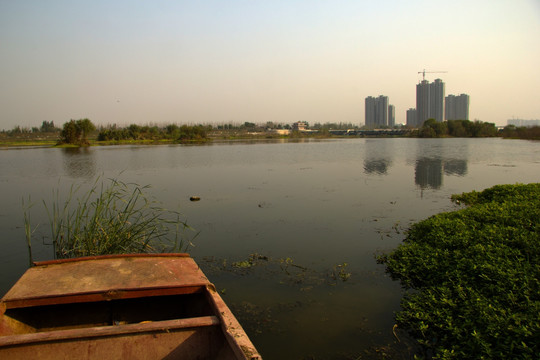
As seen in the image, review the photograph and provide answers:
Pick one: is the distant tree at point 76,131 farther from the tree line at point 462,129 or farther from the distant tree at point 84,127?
the tree line at point 462,129

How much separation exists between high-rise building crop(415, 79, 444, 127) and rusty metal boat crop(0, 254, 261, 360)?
138 meters

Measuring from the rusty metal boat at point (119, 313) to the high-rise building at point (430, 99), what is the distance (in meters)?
138

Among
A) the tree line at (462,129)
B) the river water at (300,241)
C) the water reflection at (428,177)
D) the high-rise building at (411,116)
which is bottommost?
the river water at (300,241)

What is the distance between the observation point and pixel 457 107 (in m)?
139

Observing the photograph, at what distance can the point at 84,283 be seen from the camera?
4340mm

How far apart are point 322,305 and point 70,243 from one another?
4.62 m

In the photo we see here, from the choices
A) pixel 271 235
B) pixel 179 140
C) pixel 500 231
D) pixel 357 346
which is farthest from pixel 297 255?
pixel 179 140

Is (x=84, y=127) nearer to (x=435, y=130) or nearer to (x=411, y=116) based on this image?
(x=435, y=130)

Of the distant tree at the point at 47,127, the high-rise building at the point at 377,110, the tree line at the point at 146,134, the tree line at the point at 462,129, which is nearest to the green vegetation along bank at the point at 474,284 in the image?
the tree line at the point at 146,134

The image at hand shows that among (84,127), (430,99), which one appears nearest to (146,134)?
(84,127)

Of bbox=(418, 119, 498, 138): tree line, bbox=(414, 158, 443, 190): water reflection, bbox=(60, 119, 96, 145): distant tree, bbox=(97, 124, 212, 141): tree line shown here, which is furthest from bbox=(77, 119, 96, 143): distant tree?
bbox=(418, 119, 498, 138): tree line

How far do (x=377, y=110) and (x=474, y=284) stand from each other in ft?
603

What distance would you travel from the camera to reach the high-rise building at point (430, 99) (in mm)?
129875

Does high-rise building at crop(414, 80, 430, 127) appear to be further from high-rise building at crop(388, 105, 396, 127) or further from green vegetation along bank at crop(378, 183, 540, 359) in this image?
green vegetation along bank at crop(378, 183, 540, 359)
